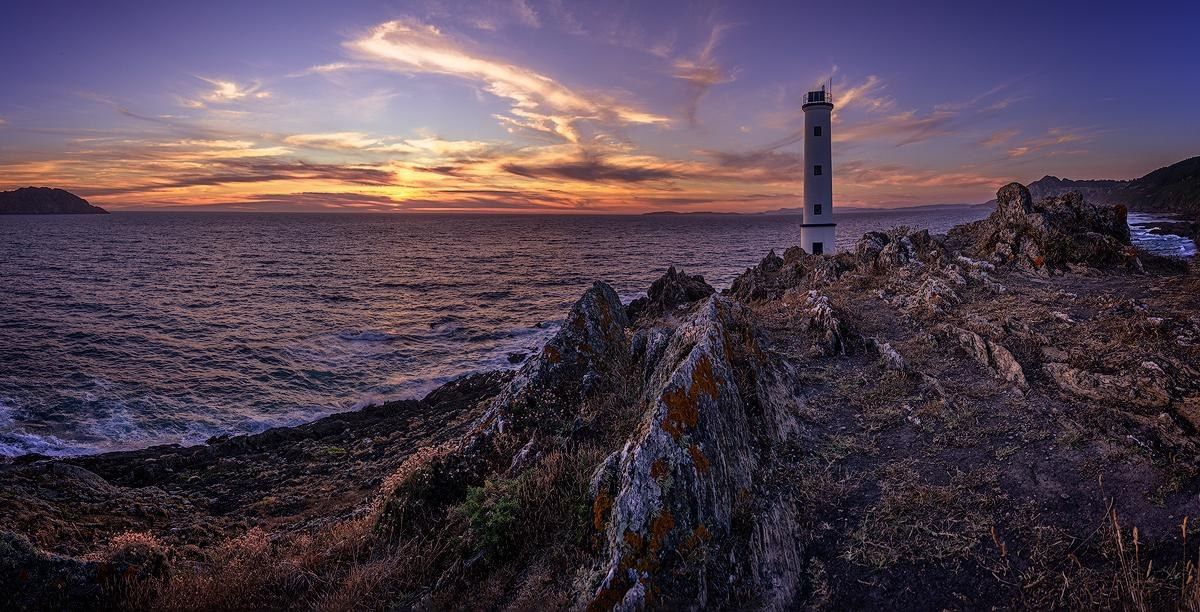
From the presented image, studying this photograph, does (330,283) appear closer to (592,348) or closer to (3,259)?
(592,348)

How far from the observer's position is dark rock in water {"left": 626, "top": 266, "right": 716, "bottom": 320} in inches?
1204

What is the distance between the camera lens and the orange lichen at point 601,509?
5.18 m

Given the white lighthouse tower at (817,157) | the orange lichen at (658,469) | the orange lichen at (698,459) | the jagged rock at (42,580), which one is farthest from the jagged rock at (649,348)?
the white lighthouse tower at (817,157)

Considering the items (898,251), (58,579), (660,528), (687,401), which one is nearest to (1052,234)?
(898,251)

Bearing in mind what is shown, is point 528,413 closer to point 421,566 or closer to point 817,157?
point 421,566

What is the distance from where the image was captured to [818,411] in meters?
9.01

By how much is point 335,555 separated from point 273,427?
606 inches

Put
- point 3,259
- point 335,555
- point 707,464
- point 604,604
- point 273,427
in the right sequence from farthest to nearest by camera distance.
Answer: point 3,259
point 273,427
point 335,555
point 707,464
point 604,604

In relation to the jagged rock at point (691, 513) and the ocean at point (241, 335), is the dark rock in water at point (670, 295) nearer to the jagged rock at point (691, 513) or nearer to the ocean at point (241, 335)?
the ocean at point (241, 335)

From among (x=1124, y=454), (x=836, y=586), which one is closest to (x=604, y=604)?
(x=836, y=586)

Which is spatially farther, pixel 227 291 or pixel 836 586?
pixel 227 291

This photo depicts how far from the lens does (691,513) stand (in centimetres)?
502

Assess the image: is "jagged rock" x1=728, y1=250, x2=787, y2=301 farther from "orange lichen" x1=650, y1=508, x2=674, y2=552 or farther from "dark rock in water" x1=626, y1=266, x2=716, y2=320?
"orange lichen" x1=650, y1=508, x2=674, y2=552

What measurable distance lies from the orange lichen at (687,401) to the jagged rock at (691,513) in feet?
0.04
